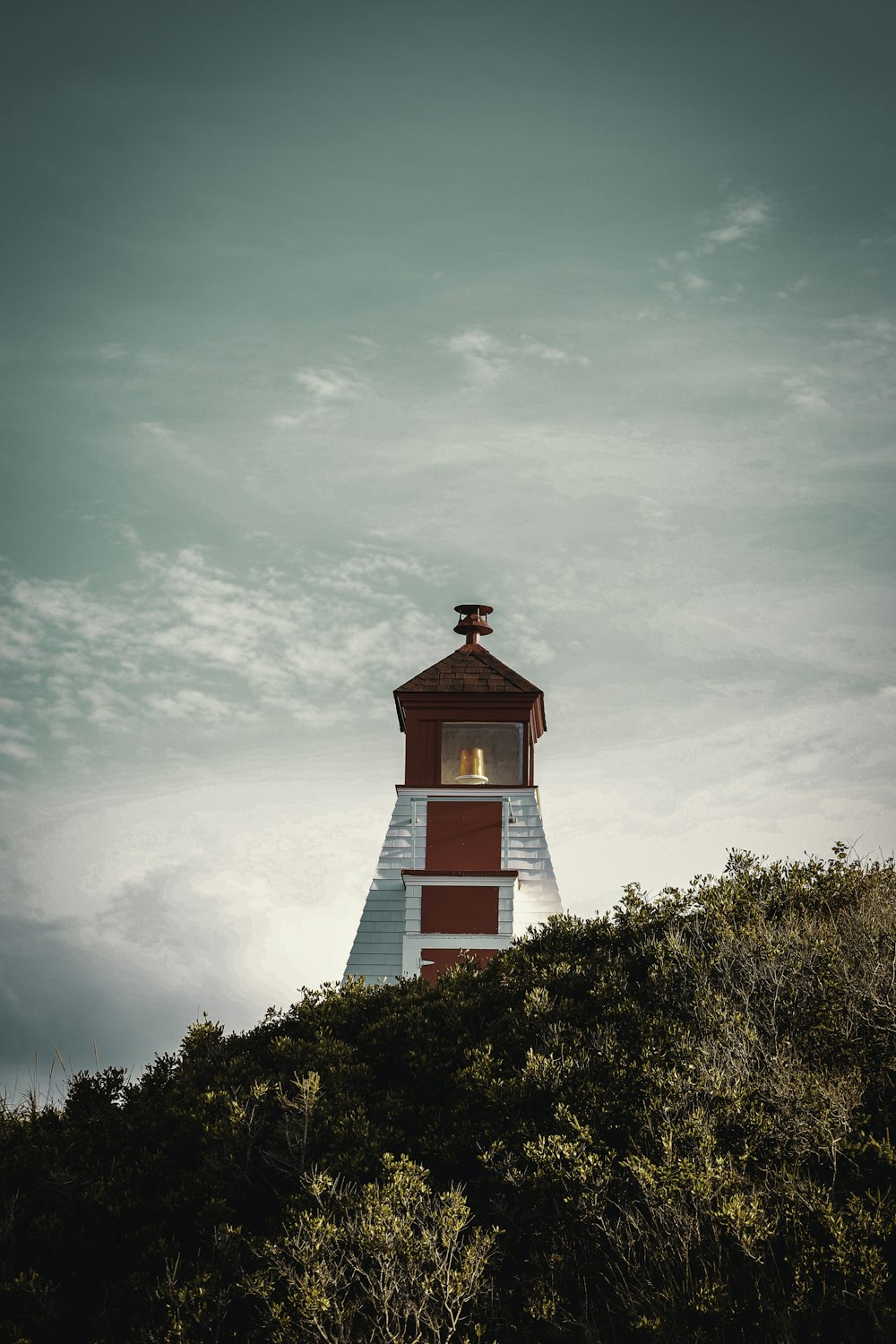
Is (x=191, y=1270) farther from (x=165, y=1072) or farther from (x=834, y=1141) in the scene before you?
(x=834, y=1141)

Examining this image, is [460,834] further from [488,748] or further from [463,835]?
[488,748]

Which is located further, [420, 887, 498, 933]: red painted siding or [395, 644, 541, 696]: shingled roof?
[395, 644, 541, 696]: shingled roof

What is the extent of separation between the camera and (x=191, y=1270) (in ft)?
28.2

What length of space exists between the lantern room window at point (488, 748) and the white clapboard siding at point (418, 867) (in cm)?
131

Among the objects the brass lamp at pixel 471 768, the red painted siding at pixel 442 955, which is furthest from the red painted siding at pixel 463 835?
the red painted siding at pixel 442 955

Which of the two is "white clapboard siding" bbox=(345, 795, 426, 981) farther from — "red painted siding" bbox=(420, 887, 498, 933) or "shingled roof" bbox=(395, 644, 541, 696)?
"shingled roof" bbox=(395, 644, 541, 696)

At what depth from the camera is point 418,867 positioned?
1978 centimetres

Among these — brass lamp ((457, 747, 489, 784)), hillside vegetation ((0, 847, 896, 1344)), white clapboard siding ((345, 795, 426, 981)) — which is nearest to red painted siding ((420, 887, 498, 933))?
white clapboard siding ((345, 795, 426, 981))

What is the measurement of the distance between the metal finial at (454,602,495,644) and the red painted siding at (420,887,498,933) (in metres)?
5.00

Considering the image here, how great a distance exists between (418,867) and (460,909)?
98cm

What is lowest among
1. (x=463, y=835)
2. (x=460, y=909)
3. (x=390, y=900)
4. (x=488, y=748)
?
(x=460, y=909)

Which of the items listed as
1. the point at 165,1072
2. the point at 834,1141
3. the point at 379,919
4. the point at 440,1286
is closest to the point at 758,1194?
the point at 834,1141

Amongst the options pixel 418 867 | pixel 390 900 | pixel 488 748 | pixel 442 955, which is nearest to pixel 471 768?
pixel 488 748

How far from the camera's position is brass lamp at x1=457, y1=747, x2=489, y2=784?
20422 mm
